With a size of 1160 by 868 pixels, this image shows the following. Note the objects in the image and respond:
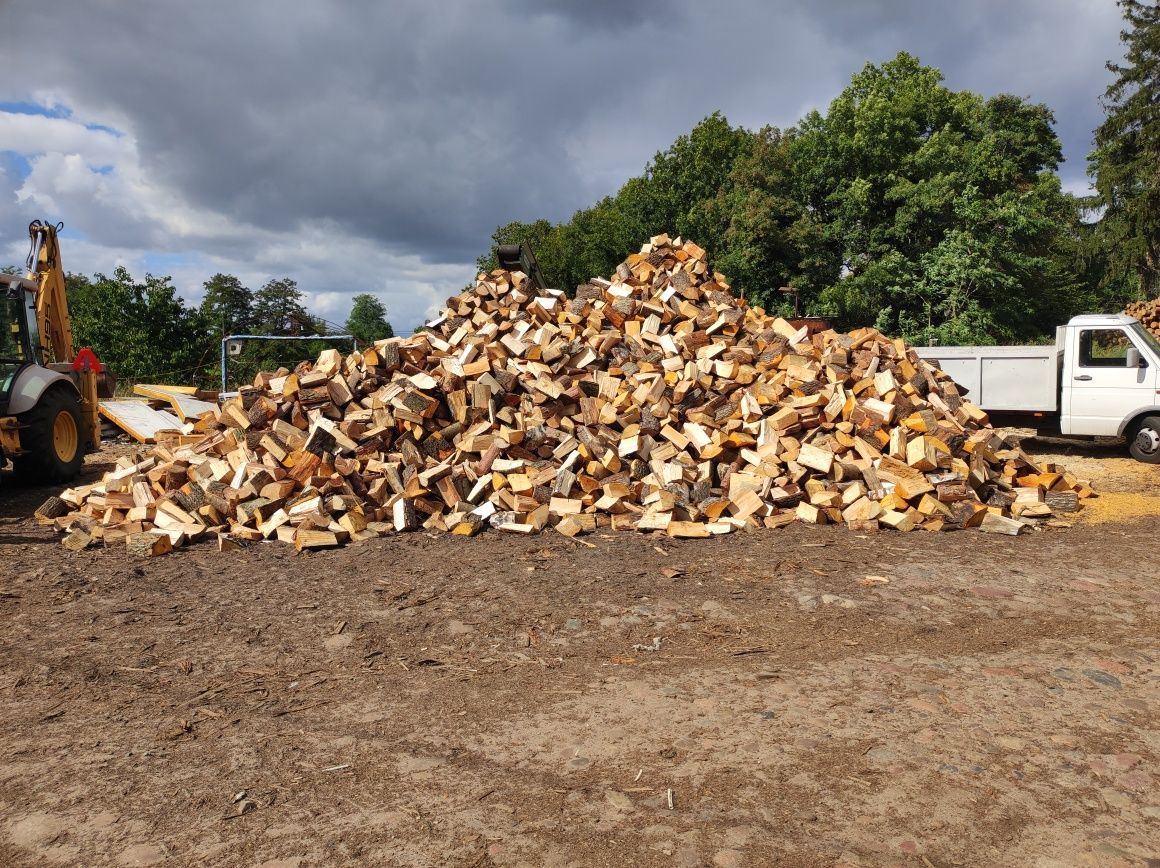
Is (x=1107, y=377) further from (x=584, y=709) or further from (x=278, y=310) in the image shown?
(x=278, y=310)

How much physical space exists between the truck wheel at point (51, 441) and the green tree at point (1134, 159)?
113 ft

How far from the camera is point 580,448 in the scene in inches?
291

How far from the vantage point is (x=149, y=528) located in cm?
695

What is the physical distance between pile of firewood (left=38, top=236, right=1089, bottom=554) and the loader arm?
3.74m

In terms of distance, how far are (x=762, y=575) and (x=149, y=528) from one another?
5.31m

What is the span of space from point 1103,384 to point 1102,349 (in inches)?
19.0

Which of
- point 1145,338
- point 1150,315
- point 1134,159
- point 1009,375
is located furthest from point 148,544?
point 1134,159

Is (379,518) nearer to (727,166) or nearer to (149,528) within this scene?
(149,528)

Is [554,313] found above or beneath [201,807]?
above

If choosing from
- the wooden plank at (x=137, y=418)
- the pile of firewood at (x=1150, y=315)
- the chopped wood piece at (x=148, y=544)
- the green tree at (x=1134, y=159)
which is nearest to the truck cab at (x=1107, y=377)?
the chopped wood piece at (x=148, y=544)

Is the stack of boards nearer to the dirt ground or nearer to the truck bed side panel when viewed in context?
the dirt ground

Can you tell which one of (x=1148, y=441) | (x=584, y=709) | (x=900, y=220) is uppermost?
(x=900, y=220)

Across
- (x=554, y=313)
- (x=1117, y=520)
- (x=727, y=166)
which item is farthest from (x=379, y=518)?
(x=727, y=166)

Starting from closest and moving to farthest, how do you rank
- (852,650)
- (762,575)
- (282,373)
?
(852,650) → (762,575) → (282,373)
